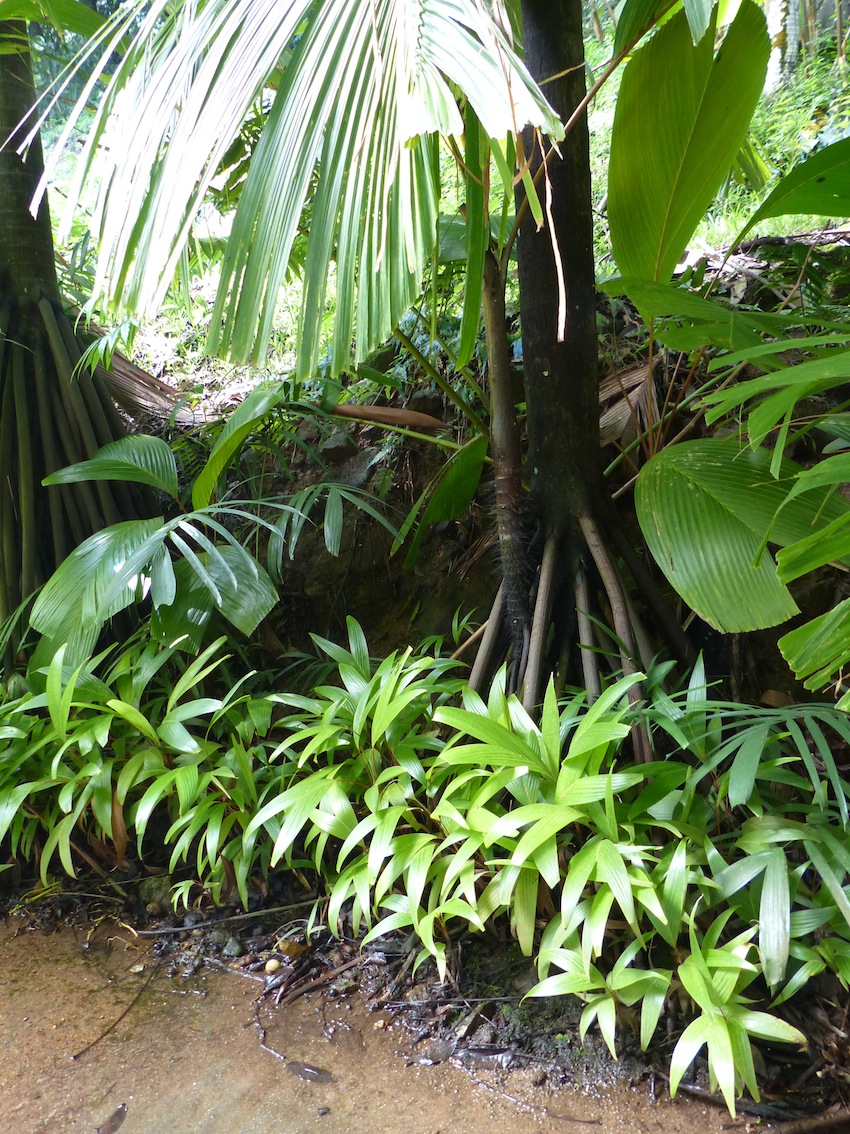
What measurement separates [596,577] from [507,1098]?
1.00 meters

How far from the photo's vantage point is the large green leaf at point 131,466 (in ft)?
6.48

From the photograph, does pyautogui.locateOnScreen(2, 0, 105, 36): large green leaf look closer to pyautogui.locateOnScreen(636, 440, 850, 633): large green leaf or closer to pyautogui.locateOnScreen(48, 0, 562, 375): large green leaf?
pyautogui.locateOnScreen(48, 0, 562, 375): large green leaf

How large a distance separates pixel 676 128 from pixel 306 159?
34.6 inches

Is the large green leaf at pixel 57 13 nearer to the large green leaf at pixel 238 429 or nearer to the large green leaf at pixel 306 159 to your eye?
the large green leaf at pixel 238 429

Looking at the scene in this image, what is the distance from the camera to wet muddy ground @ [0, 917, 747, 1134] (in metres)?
1.13

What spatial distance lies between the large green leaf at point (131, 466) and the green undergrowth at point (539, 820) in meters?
0.53

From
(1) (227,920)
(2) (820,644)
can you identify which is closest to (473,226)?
(2) (820,644)

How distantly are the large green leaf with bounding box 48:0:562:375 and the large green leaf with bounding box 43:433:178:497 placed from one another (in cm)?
110

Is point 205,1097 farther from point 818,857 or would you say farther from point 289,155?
point 289,155

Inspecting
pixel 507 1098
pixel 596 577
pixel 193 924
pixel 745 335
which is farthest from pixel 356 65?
pixel 193 924

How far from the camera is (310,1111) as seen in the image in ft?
3.84

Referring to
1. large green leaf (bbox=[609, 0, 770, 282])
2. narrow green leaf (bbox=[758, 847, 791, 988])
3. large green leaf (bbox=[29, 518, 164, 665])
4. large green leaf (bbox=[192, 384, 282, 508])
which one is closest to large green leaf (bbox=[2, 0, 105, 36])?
large green leaf (bbox=[192, 384, 282, 508])

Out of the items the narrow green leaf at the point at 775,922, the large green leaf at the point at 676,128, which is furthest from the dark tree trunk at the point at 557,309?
the narrow green leaf at the point at 775,922

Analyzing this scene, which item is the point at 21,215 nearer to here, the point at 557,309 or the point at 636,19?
the point at 557,309
